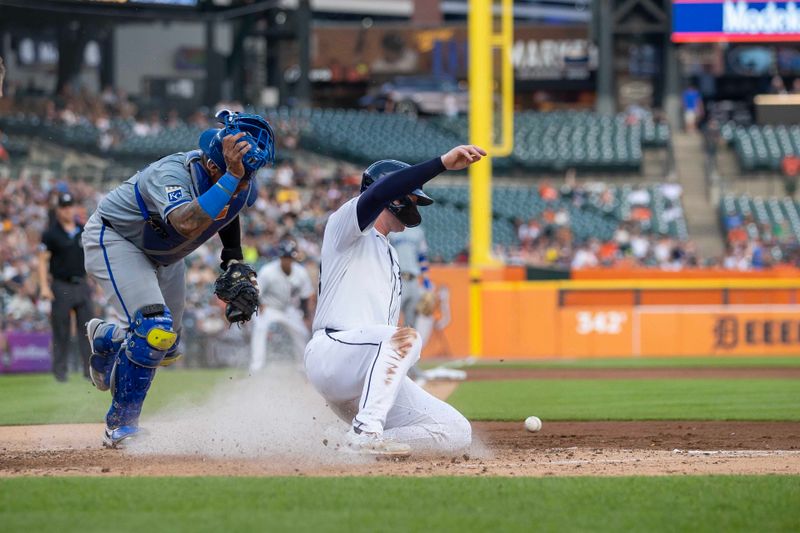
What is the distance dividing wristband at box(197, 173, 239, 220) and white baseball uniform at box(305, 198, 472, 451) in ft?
1.84

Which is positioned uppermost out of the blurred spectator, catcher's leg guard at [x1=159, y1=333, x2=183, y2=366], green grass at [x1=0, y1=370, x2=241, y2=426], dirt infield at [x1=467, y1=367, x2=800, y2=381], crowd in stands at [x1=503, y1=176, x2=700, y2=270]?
the blurred spectator

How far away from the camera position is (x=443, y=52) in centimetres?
4372

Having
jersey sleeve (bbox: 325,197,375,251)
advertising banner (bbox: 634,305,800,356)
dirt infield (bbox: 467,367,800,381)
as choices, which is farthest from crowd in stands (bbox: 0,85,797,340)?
jersey sleeve (bbox: 325,197,375,251)

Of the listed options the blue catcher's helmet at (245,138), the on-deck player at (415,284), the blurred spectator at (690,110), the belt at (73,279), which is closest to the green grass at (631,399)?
the on-deck player at (415,284)

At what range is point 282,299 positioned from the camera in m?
15.6

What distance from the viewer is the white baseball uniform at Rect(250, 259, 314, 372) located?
15.5m

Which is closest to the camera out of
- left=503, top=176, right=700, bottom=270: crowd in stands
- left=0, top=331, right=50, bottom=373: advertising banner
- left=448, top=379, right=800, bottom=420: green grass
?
left=448, top=379, right=800, bottom=420: green grass

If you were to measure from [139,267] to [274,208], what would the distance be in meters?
18.1

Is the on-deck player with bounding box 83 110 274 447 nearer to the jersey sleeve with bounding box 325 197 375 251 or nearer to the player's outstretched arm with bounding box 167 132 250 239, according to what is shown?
the player's outstretched arm with bounding box 167 132 250 239

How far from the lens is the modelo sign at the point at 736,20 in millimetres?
29906

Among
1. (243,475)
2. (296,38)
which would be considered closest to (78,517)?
(243,475)

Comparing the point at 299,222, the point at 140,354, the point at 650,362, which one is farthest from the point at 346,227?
the point at 299,222

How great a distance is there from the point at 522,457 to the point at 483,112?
13.0 m

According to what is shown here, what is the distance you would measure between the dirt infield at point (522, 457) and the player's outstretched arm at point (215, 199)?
1286mm
